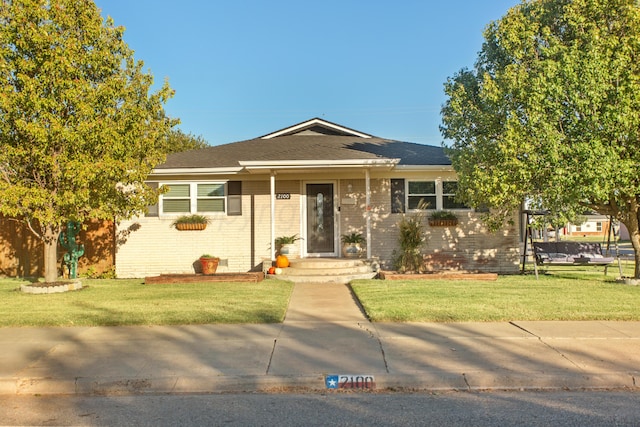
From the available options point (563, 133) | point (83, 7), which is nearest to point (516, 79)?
point (563, 133)

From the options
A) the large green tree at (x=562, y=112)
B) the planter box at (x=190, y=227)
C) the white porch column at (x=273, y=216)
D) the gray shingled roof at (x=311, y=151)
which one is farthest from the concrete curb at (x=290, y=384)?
the planter box at (x=190, y=227)

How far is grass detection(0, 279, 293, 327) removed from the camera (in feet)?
25.9

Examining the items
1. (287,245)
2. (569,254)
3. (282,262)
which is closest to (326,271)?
(282,262)

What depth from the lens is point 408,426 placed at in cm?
416

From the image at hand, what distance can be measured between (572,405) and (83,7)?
456 inches

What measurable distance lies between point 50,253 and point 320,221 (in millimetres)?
7131

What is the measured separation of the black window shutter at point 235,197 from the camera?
15023mm

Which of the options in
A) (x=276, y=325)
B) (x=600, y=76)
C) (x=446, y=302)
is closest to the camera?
(x=276, y=325)

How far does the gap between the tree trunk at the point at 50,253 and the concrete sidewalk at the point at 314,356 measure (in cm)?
451

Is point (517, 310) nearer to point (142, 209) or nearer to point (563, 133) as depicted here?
point (563, 133)

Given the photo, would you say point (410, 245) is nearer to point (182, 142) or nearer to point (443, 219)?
point (443, 219)

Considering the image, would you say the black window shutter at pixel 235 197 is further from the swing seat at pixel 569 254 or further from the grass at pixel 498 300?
the swing seat at pixel 569 254

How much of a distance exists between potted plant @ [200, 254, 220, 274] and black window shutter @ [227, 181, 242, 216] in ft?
5.13

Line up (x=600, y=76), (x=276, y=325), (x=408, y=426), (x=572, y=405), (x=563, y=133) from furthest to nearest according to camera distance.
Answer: (x=563, y=133) → (x=600, y=76) → (x=276, y=325) → (x=572, y=405) → (x=408, y=426)
